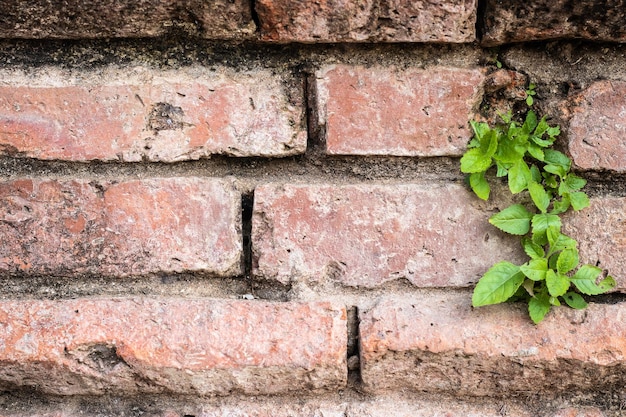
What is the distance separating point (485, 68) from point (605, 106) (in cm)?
14

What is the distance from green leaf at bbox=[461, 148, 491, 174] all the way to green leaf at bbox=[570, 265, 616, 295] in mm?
154

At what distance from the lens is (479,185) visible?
0.69m

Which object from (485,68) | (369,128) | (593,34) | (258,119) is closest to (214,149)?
(258,119)

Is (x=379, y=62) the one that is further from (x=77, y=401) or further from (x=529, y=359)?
(x=77, y=401)

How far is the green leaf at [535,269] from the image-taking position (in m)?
0.66

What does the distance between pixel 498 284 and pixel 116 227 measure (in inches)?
16.9

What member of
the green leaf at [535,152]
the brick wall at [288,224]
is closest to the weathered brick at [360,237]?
the brick wall at [288,224]

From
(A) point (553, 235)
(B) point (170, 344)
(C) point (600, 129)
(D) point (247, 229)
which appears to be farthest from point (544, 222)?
(B) point (170, 344)

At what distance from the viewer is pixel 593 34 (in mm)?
670

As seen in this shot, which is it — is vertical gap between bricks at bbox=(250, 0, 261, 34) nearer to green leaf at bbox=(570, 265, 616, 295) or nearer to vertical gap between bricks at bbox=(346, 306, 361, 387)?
vertical gap between bricks at bbox=(346, 306, 361, 387)

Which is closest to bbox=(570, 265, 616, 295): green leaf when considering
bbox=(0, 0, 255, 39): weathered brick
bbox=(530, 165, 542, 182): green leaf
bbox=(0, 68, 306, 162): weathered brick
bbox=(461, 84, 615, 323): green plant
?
bbox=(461, 84, 615, 323): green plant

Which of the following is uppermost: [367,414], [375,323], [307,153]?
[307,153]

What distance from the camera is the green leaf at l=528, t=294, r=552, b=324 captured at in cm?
67

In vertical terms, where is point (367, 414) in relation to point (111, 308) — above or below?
below
